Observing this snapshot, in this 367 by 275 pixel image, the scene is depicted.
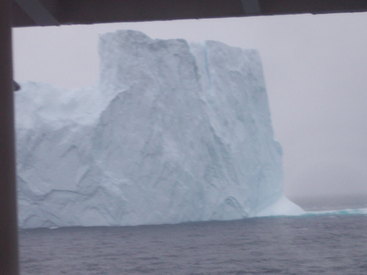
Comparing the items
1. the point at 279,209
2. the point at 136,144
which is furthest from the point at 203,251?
the point at 279,209

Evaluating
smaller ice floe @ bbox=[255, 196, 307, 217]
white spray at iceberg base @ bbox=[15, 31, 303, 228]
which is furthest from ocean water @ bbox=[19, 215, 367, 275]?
white spray at iceberg base @ bbox=[15, 31, 303, 228]

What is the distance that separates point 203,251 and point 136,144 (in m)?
5.08

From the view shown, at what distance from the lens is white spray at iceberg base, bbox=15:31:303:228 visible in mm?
19375

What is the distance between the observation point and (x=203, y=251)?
56.0ft

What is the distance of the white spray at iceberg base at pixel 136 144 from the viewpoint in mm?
19375

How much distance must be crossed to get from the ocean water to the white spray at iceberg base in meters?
1.14

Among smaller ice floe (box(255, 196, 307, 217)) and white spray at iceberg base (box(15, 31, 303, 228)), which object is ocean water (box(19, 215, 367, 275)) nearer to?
smaller ice floe (box(255, 196, 307, 217))

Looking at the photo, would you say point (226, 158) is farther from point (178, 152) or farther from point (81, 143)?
point (81, 143)

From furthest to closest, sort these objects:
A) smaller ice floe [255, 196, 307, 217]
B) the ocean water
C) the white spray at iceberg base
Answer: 1. smaller ice floe [255, 196, 307, 217]
2. the white spray at iceberg base
3. the ocean water

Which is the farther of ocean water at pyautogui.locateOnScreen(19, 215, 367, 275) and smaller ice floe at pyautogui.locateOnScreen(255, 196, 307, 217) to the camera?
smaller ice floe at pyautogui.locateOnScreen(255, 196, 307, 217)

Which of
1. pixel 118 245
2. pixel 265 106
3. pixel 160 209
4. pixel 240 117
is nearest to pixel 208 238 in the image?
pixel 160 209

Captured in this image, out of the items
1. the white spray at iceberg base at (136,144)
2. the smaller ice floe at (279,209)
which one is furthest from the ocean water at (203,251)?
the white spray at iceberg base at (136,144)

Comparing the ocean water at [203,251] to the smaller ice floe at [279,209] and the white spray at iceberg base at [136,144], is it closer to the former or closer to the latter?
the smaller ice floe at [279,209]

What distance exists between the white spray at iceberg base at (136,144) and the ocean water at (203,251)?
1143 mm
